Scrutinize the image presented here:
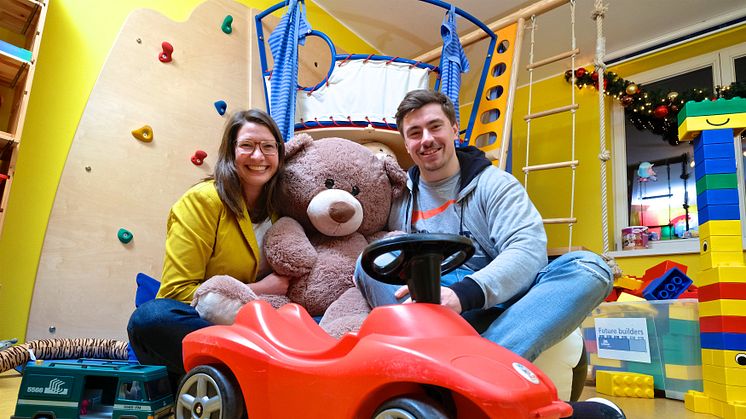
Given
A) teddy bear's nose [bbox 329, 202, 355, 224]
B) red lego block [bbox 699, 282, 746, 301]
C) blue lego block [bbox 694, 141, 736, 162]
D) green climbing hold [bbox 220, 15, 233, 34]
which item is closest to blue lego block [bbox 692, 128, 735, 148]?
blue lego block [bbox 694, 141, 736, 162]

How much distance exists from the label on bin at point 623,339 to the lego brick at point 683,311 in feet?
0.28

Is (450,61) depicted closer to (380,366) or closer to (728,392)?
(728,392)

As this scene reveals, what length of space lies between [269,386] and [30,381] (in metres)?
0.49

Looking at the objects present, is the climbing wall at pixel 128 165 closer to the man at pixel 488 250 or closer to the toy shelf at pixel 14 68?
the toy shelf at pixel 14 68

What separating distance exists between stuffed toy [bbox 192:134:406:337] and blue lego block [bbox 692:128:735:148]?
0.83 metres

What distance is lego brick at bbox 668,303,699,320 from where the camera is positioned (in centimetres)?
138

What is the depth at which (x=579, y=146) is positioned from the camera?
9.25ft

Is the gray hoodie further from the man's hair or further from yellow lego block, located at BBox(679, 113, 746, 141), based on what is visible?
yellow lego block, located at BBox(679, 113, 746, 141)

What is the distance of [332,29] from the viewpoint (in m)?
2.63

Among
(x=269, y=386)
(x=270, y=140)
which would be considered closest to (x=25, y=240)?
(x=270, y=140)

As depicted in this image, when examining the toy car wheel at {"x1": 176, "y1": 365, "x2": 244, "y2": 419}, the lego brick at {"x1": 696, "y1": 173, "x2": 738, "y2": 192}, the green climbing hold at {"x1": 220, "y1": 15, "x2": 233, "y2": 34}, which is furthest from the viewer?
the green climbing hold at {"x1": 220, "y1": 15, "x2": 233, "y2": 34}

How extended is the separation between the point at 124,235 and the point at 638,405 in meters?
1.64

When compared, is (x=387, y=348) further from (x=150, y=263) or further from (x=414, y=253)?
(x=150, y=263)

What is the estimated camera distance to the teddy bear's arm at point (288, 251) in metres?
1.02
